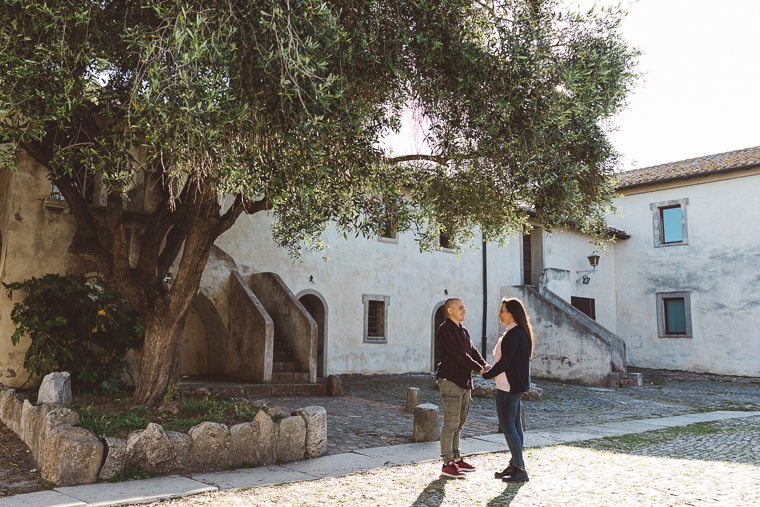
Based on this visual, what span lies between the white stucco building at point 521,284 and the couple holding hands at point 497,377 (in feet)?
22.8

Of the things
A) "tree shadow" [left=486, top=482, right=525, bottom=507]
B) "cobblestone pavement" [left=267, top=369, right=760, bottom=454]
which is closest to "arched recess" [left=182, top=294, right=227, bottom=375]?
"cobblestone pavement" [left=267, top=369, right=760, bottom=454]

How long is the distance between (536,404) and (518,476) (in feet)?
23.0

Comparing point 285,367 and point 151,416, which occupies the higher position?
point 285,367

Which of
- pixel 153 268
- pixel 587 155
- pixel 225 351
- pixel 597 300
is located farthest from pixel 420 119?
pixel 597 300

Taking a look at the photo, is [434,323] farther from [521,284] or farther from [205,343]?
[205,343]

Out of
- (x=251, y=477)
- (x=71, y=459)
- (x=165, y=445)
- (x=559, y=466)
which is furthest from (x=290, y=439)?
(x=559, y=466)

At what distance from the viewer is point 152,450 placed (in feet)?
17.8

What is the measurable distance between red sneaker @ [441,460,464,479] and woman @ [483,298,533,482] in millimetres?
369

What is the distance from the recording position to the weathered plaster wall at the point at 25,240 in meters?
10.7

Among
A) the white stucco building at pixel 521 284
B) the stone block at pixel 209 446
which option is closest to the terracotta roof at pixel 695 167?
the white stucco building at pixel 521 284

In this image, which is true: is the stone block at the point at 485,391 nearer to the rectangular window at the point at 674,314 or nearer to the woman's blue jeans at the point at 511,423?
the woman's blue jeans at the point at 511,423

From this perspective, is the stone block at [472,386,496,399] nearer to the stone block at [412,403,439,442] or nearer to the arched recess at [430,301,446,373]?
the arched recess at [430,301,446,373]

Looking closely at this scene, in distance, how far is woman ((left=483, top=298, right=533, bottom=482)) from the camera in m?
5.61

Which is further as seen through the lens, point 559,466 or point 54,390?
point 54,390
